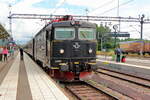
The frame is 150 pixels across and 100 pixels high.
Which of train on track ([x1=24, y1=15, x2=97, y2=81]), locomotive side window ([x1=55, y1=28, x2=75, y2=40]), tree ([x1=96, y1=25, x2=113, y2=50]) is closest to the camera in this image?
train on track ([x1=24, y1=15, x2=97, y2=81])

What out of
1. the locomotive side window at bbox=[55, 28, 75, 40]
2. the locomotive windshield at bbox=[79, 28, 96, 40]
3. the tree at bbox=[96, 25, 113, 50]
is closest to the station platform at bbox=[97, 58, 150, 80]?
the locomotive windshield at bbox=[79, 28, 96, 40]

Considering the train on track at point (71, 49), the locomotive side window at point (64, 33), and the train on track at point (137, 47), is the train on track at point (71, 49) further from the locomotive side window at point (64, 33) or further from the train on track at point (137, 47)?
the train on track at point (137, 47)

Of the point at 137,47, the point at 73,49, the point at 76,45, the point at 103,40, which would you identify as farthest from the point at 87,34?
the point at 103,40

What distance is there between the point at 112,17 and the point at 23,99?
113ft

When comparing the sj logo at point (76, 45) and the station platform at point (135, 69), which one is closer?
the sj logo at point (76, 45)

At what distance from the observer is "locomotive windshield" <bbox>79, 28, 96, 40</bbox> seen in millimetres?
12727

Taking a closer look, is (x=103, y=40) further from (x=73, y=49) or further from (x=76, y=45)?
(x=73, y=49)

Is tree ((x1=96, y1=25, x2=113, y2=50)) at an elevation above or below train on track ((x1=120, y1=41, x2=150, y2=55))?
above

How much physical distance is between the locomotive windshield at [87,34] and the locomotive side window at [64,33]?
1.52ft

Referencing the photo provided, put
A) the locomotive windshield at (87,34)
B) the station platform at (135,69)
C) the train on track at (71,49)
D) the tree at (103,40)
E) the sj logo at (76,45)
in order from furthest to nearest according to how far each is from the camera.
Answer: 1. the tree at (103,40)
2. the station platform at (135,69)
3. the locomotive windshield at (87,34)
4. the sj logo at (76,45)
5. the train on track at (71,49)

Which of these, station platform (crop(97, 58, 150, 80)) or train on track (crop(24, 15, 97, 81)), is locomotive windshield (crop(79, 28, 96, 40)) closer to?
train on track (crop(24, 15, 97, 81))

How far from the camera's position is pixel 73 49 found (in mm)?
12453

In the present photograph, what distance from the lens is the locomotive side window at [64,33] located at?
486 inches

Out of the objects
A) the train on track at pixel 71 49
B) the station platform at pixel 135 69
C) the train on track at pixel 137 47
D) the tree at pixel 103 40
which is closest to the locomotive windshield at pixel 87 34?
the train on track at pixel 71 49
